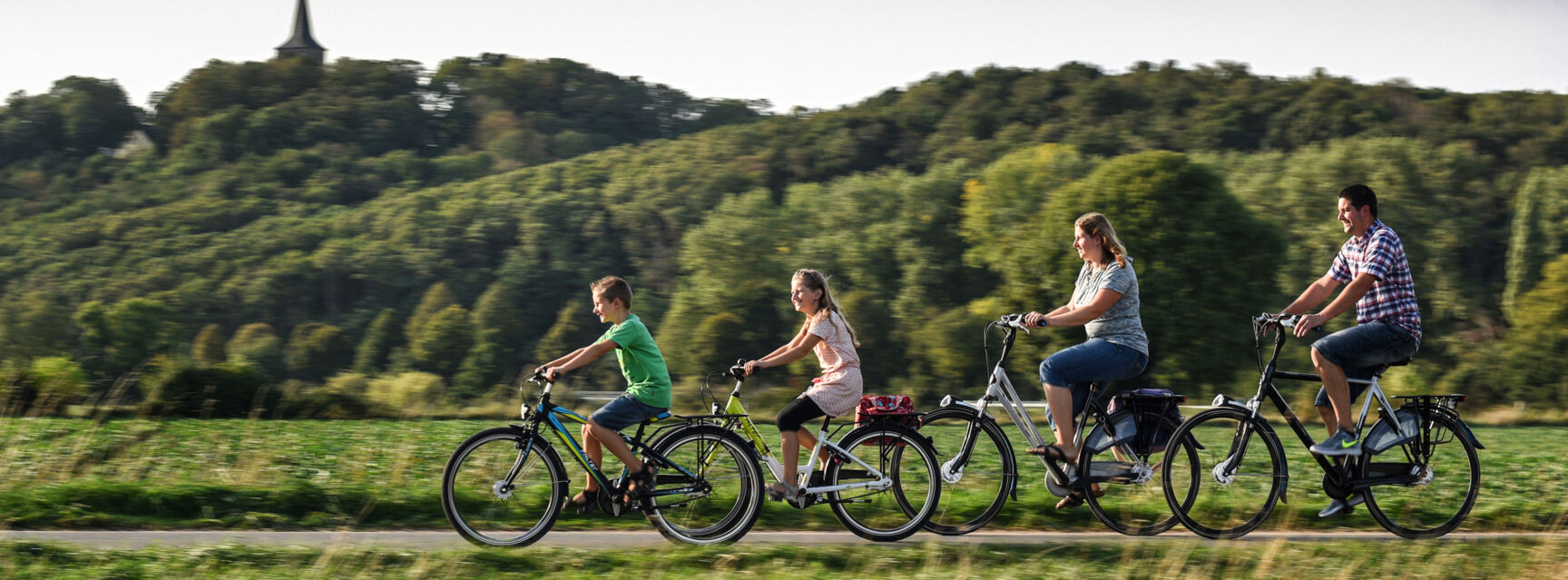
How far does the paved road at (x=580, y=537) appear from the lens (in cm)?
684

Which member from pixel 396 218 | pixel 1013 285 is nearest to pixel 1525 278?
pixel 1013 285

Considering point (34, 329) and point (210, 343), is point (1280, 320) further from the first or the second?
point (34, 329)

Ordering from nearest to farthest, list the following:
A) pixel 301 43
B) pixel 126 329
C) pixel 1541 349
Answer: pixel 1541 349 → pixel 126 329 → pixel 301 43

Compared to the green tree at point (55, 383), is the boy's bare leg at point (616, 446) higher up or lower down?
higher up

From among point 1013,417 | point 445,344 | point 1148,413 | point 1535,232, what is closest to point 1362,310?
point 1148,413

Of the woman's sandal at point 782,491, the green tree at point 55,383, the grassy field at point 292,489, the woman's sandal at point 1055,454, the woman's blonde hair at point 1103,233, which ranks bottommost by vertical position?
the green tree at point 55,383

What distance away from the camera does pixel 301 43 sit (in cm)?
13288

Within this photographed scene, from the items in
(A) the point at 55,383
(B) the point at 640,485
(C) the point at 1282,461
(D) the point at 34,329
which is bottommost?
(D) the point at 34,329

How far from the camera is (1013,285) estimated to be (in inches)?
1716

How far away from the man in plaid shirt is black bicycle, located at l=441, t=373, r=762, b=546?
3.17m

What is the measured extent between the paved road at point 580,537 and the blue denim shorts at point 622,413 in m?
0.65

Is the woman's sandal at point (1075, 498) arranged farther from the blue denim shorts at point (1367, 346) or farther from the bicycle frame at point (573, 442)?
the bicycle frame at point (573, 442)

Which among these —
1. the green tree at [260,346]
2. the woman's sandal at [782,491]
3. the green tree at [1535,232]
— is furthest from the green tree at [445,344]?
the woman's sandal at [782,491]

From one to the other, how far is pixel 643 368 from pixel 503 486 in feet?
3.29
